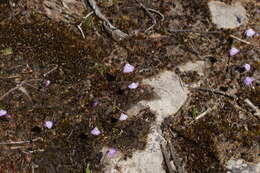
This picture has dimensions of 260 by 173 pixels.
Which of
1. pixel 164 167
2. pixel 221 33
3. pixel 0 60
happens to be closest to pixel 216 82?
pixel 221 33

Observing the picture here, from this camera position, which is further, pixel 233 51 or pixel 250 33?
pixel 250 33

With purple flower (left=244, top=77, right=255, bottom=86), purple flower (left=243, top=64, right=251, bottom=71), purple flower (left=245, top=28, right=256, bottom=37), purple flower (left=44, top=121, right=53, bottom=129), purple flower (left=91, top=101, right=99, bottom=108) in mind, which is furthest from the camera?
purple flower (left=245, top=28, right=256, bottom=37)

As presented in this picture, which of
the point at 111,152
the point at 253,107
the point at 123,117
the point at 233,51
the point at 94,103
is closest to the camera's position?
the point at 111,152

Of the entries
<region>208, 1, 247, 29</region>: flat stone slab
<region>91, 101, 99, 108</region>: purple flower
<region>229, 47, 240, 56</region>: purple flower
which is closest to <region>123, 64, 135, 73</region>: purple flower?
<region>91, 101, 99, 108</region>: purple flower

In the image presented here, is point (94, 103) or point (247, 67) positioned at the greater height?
point (94, 103)

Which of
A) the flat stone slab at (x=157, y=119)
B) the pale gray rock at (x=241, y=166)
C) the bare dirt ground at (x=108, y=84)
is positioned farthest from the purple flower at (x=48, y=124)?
the pale gray rock at (x=241, y=166)

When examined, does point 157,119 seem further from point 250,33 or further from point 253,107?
point 250,33

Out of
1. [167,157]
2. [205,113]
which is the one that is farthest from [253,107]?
[167,157]

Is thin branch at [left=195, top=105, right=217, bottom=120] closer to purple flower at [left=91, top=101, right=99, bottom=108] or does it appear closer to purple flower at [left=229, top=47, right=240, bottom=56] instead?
purple flower at [left=229, top=47, right=240, bottom=56]
